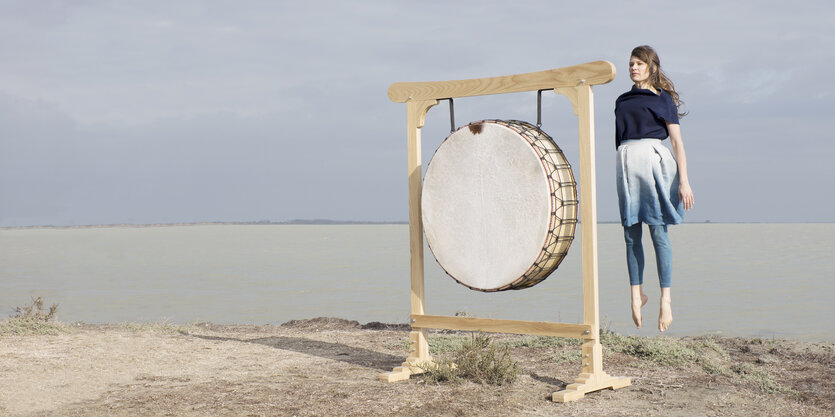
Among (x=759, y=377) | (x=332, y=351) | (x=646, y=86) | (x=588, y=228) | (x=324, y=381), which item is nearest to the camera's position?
(x=588, y=228)

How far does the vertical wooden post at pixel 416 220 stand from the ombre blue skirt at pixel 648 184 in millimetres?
1852

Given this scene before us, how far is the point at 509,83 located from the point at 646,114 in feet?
3.80

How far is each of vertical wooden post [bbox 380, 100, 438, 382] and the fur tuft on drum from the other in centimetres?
35

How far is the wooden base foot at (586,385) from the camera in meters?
5.91

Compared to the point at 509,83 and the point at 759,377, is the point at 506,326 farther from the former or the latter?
the point at 759,377

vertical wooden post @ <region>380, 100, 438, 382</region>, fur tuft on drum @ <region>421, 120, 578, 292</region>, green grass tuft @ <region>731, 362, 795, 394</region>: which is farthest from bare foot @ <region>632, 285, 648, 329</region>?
vertical wooden post @ <region>380, 100, 438, 382</region>

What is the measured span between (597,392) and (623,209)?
5.04ft

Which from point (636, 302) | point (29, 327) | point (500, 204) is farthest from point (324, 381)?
point (29, 327)

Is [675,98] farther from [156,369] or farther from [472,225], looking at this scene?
[156,369]

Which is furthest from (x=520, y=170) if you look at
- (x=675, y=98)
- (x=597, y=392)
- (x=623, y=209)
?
(x=597, y=392)

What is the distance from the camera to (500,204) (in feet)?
20.6

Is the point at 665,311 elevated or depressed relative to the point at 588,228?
depressed

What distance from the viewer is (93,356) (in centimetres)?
818

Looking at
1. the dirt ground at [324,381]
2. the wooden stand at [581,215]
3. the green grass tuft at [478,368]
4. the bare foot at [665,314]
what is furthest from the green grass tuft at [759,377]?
the green grass tuft at [478,368]
